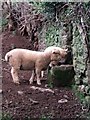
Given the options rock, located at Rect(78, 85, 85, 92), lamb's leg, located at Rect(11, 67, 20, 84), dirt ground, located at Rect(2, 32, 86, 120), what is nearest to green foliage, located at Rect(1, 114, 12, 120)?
dirt ground, located at Rect(2, 32, 86, 120)

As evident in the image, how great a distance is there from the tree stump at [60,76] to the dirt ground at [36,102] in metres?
0.08

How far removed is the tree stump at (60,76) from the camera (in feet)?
10.00

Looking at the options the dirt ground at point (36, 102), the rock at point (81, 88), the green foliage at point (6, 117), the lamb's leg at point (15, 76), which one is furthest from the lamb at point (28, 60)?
the green foliage at point (6, 117)

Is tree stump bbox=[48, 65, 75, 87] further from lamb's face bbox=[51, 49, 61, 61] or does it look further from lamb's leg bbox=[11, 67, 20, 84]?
lamb's leg bbox=[11, 67, 20, 84]

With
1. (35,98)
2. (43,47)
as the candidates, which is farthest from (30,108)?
(43,47)

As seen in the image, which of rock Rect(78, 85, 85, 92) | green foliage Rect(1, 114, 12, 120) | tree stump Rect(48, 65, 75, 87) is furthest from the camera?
tree stump Rect(48, 65, 75, 87)

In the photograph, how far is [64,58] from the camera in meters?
3.07

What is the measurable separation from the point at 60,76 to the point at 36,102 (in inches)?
19.1

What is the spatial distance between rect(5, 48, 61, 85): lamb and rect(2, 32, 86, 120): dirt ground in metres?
0.11

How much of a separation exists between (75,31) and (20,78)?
56cm

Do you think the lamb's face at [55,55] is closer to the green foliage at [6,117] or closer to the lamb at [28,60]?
the lamb at [28,60]

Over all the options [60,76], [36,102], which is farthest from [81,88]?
[36,102]

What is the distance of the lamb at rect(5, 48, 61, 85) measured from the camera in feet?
9.67

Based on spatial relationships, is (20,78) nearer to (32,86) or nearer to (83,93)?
(32,86)
